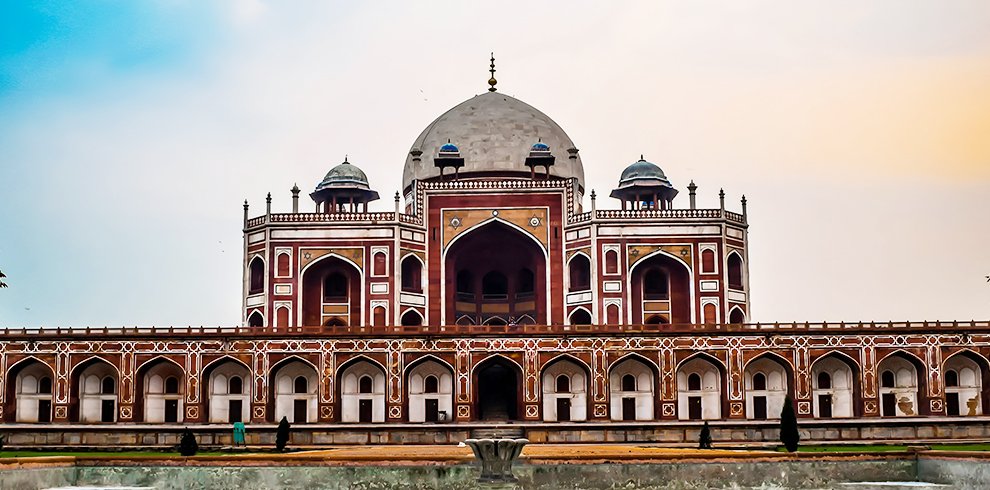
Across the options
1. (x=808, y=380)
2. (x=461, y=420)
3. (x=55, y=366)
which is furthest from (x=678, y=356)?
(x=55, y=366)

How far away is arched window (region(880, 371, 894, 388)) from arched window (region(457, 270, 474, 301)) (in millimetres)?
14456

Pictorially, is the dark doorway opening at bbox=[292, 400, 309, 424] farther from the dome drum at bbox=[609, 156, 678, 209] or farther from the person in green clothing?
the dome drum at bbox=[609, 156, 678, 209]

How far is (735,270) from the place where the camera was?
43.5 meters

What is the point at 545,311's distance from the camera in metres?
43.8

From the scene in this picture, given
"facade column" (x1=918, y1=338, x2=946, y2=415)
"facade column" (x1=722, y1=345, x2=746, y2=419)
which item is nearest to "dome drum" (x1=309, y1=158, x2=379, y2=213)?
"facade column" (x1=722, y1=345, x2=746, y2=419)

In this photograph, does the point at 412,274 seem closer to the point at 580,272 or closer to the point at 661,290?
the point at 580,272

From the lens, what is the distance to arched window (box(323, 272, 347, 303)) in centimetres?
4312

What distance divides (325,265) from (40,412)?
32.9 feet

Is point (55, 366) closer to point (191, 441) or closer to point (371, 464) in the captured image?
point (191, 441)

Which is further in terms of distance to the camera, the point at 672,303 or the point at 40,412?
the point at 672,303

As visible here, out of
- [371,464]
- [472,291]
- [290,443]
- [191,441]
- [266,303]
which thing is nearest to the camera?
[371,464]

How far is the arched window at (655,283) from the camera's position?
141 feet

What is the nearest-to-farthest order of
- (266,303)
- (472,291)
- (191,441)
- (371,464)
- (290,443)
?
(371,464) < (191,441) < (290,443) < (266,303) < (472,291)

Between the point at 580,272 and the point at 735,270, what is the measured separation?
4.84m
